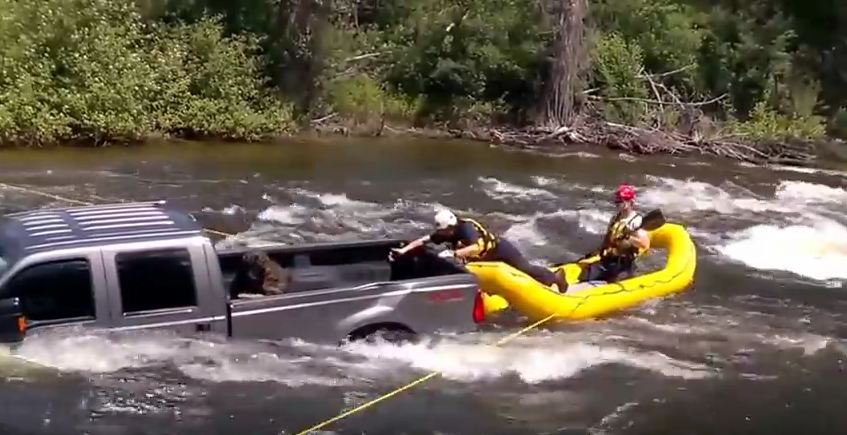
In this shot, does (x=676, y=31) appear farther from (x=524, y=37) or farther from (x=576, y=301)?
(x=576, y=301)

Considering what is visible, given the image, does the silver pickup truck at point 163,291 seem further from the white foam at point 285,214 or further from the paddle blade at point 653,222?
the white foam at point 285,214

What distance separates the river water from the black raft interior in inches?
34.6

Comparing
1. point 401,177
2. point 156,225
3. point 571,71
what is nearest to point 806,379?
point 156,225

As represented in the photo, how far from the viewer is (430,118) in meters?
31.5

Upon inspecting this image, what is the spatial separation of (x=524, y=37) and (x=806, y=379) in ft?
69.1

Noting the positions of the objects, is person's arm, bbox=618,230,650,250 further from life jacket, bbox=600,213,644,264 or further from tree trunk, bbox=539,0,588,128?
tree trunk, bbox=539,0,588,128

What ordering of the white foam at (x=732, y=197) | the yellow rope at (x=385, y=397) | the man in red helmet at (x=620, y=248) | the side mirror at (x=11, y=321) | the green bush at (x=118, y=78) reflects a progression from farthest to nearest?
the green bush at (x=118, y=78) < the white foam at (x=732, y=197) < the man in red helmet at (x=620, y=248) < the yellow rope at (x=385, y=397) < the side mirror at (x=11, y=321)

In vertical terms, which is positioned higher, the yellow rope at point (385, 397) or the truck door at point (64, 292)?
the truck door at point (64, 292)

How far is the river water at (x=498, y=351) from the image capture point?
9922 mm

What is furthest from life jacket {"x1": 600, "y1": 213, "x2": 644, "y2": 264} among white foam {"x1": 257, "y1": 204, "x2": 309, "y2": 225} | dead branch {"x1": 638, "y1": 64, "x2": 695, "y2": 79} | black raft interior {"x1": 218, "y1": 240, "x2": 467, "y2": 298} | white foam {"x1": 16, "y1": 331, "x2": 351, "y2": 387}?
dead branch {"x1": 638, "y1": 64, "x2": 695, "y2": 79}

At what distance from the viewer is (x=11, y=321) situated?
29.8ft

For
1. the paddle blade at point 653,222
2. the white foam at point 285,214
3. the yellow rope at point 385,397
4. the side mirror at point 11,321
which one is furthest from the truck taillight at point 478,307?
the white foam at point 285,214

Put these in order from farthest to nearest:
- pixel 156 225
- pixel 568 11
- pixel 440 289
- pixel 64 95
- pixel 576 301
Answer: pixel 568 11 → pixel 64 95 → pixel 576 301 → pixel 440 289 → pixel 156 225

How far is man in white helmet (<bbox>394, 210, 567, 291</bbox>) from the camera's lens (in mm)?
12633
